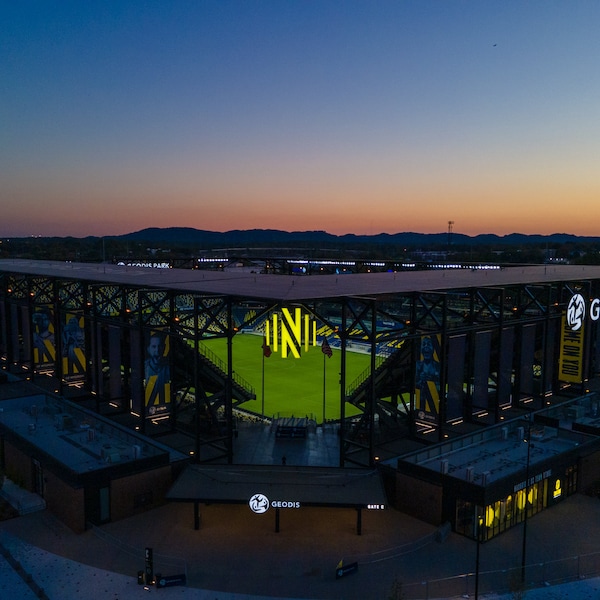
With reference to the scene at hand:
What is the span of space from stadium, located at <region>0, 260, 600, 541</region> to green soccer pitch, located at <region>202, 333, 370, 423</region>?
0.78m

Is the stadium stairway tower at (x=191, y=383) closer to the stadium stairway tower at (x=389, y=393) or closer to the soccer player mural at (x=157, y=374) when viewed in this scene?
the soccer player mural at (x=157, y=374)

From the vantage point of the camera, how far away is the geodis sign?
82.7 ft

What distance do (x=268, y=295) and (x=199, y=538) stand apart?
40.2 ft

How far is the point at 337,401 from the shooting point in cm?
4988

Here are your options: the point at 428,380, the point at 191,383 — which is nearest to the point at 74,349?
the point at 191,383

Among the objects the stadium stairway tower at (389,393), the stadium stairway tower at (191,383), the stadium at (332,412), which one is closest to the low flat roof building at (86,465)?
the stadium at (332,412)

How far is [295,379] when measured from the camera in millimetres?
60156

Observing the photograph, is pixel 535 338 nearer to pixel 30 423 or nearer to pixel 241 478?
pixel 241 478

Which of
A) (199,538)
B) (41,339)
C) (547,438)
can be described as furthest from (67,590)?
(41,339)

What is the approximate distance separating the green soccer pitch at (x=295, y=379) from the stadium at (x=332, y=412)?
0.78 metres

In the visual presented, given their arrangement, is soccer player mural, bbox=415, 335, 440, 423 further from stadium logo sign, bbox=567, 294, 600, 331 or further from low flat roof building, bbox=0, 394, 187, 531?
low flat roof building, bbox=0, 394, 187, 531

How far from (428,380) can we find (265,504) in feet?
42.9

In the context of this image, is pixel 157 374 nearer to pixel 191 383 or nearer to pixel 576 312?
pixel 191 383

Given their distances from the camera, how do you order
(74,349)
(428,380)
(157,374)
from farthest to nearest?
(74,349) < (157,374) < (428,380)
